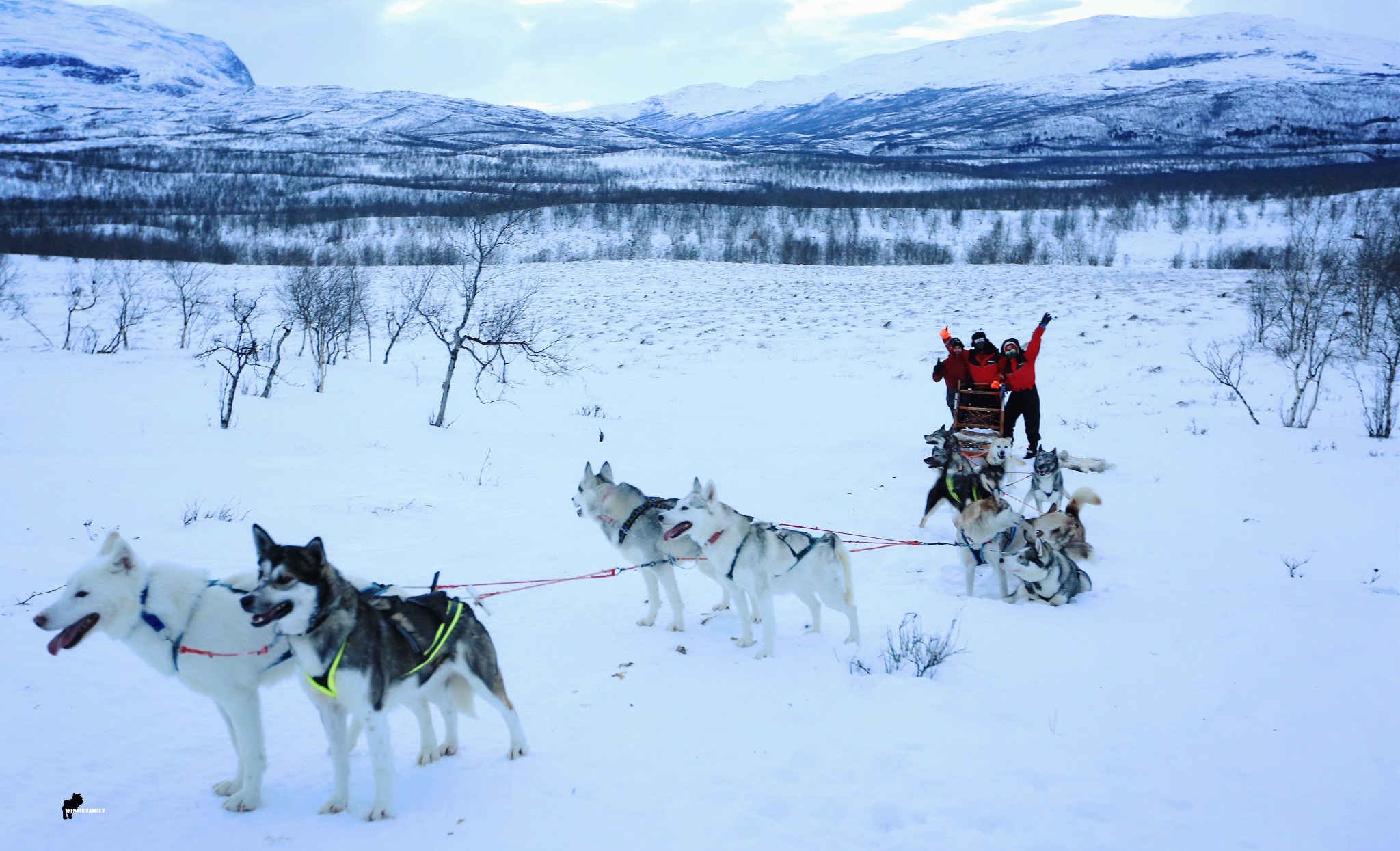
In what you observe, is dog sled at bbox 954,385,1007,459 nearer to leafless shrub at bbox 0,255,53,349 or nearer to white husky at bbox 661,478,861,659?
white husky at bbox 661,478,861,659

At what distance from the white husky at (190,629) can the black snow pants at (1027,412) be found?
9.85 meters

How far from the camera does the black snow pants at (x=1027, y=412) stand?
10531 millimetres

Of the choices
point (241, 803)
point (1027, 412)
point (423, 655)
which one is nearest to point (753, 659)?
point (423, 655)

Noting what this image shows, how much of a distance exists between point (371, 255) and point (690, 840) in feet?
196

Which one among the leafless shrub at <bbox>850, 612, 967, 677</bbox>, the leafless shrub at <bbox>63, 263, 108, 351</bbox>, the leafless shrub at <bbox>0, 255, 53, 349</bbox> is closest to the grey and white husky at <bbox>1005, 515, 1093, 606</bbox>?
the leafless shrub at <bbox>850, 612, 967, 677</bbox>

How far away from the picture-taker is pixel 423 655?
3154 millimetres

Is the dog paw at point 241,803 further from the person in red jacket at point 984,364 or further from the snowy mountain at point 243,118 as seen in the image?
the snowy mountain at point 243,118

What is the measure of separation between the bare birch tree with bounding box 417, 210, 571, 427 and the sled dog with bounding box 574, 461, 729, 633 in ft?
22.5

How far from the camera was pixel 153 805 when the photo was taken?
3.10 m

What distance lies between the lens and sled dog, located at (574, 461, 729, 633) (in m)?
5.35

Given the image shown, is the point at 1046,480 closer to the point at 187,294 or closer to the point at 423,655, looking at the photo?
the point at 423,655

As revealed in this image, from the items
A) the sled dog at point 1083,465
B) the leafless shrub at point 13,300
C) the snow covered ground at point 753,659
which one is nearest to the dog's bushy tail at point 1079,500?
the snow covered ground at point 753,659

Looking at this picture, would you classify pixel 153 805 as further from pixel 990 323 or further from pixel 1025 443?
pixel 990 323

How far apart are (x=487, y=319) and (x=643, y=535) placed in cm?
1210
